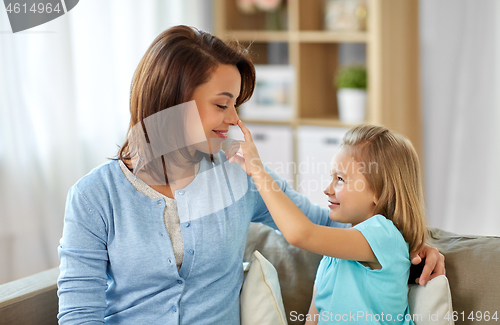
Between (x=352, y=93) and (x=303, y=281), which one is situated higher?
(x=352, y=93)

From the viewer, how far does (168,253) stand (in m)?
1.06

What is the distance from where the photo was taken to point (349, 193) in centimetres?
112

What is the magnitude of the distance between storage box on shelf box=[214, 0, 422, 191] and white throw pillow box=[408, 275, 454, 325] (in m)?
1.38

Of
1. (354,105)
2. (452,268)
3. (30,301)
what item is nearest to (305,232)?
(452,268)

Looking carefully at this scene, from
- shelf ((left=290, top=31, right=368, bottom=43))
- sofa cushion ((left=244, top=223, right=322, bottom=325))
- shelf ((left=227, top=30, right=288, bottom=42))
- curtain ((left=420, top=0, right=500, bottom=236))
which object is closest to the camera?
sofa cushion ((left=244, top=223, right=322, bottom=325))

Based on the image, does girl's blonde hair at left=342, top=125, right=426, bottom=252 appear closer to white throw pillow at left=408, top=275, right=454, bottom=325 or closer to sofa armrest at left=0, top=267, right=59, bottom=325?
white throw pillow at left=408, top=275, right=454, bottom=325

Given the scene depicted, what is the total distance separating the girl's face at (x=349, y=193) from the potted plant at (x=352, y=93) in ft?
4.96

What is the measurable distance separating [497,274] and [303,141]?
1.73 metres

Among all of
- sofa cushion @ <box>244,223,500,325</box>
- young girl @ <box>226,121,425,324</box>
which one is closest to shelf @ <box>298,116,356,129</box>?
sofa cushion @ <box>244,223,500,325</box>

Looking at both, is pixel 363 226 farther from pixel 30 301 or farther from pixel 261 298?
pixel 30 301

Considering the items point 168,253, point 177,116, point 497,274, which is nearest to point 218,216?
point 168,253

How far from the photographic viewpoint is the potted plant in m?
2.61

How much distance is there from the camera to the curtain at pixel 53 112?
200 centimetres

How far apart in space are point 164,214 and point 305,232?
324 mm
